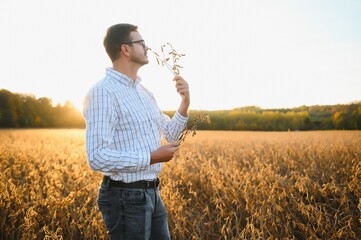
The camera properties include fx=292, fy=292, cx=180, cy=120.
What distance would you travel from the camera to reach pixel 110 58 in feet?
7.70

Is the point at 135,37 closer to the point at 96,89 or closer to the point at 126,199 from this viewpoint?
the point at 96,89

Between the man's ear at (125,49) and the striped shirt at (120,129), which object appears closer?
the striped shirt at (120,129)

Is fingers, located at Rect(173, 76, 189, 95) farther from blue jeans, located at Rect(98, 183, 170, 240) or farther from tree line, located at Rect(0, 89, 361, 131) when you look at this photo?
tree line, located at Rect(0, 89, 361, 131)

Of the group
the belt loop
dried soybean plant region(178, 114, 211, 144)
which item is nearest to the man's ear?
dried soybean plant region(178, 114, 211, 144)

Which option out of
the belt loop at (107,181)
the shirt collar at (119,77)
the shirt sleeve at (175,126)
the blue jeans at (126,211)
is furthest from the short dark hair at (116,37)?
the blue jeans at (126,211)

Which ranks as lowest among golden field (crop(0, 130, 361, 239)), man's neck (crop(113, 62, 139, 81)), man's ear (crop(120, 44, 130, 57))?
golden field (crop(0, 130, 361, 239))

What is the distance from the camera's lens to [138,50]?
7.41 ft

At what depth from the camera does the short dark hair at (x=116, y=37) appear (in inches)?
88.0

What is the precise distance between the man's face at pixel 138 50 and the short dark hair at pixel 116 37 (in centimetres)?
4

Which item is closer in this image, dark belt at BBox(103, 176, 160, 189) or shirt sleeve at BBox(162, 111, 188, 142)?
dark belt at BBox(103, 176, 160, 189)

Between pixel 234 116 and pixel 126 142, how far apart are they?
41998 millimetres

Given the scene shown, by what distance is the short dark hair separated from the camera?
223 centimetres

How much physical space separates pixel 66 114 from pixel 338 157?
5591cm

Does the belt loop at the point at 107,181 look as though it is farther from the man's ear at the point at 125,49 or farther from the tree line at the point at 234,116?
the tree line at the point at 234,116
